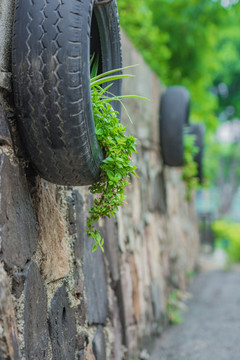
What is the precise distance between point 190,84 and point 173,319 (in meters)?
4.93

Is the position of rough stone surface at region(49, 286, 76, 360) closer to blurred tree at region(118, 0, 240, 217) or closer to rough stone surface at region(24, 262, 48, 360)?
rough stone surface at region(24, 262, 48, 360)

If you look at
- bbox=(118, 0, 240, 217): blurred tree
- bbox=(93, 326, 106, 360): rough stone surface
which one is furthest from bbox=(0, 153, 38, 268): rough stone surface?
bbox=(118, 0, 240, 217): blurred tree

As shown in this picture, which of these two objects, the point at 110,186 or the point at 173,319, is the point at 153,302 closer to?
the point at 173,319

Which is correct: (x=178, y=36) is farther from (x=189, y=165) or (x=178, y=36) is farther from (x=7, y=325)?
(x=7, y=325)

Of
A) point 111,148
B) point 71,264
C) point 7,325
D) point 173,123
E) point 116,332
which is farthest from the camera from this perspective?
point 173,123

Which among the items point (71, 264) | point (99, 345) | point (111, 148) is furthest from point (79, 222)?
point (99, 345)

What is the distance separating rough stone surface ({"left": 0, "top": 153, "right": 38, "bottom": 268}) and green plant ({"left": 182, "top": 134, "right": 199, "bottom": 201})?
383 centimetres

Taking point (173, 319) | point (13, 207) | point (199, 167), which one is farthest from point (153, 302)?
point (199, 167)

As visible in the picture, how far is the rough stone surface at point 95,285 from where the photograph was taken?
1.95 meters

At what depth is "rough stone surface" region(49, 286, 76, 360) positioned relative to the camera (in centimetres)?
154

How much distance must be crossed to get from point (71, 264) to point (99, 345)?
1.66 feet

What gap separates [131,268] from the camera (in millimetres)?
2803

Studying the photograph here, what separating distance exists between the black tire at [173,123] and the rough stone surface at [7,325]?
2.92 m

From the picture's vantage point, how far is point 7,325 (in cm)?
116
